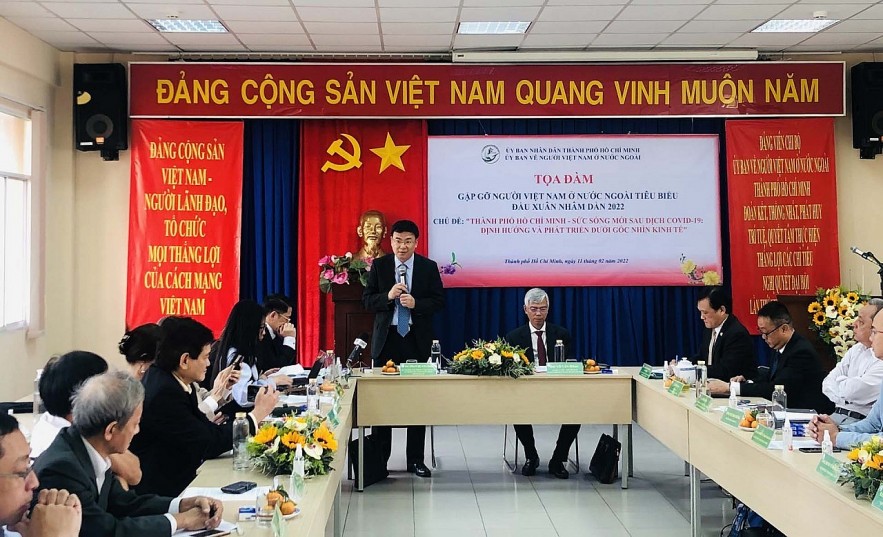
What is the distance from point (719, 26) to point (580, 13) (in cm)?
114

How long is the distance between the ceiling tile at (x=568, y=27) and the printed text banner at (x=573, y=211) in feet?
3.50

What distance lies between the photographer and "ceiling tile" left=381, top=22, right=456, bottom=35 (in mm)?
6375

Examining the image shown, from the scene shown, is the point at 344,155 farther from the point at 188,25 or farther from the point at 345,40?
the point at 188,25

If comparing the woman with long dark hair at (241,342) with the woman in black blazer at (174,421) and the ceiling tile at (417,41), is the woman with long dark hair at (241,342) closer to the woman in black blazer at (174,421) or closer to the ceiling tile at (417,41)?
the woman in black blazer at (174,421)

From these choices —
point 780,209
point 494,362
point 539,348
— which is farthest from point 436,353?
point 780,209

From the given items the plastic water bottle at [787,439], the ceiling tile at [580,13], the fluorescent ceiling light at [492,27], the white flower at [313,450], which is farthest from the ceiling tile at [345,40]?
the plastic water bottle at [787,439]

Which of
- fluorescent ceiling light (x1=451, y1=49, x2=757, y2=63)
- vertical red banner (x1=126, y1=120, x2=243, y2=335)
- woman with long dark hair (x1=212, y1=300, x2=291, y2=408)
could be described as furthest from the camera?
vertical red banner (x1=126, y1=120, x2=243, y2=335)

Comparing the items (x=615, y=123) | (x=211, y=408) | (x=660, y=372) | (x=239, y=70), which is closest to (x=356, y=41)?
(x=239, y=70)

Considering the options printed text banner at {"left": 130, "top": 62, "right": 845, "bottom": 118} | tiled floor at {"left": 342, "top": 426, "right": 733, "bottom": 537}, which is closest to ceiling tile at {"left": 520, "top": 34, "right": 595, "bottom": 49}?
printed text banner at {"left": 130, "top": 62, "right": 845, "bottom": 118}

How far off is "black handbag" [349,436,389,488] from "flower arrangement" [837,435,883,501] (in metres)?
3.40

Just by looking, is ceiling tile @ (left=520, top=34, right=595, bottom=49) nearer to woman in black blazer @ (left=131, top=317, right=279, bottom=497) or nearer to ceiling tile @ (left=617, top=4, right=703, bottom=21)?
ceiling tile @ (left=617, top=4, right=703, bottom=21)

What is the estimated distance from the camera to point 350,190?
7.39m

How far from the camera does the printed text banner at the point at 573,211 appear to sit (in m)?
7.39

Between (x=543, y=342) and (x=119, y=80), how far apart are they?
3.94 metres
